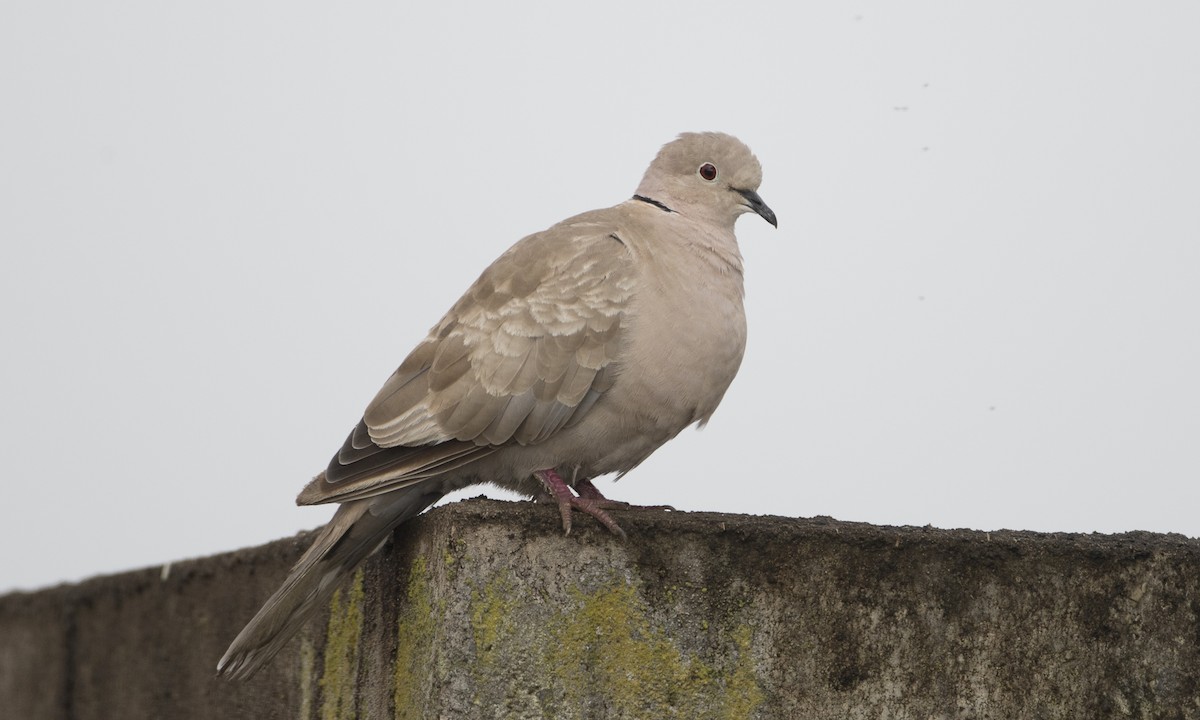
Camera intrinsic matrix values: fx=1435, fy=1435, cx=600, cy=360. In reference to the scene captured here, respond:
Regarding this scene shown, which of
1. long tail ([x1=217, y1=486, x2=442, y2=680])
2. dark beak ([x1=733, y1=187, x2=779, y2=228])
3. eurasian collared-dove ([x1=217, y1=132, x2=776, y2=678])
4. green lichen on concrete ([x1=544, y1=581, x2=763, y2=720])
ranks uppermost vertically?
dark beak ([x1=733, y1=187, x2=779, y2=228])

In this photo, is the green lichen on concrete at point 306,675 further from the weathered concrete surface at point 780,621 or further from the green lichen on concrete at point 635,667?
the green lichen on concrete at point 635,667

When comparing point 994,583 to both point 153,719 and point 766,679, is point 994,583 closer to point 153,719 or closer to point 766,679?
point 766,679

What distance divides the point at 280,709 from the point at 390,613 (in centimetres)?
126

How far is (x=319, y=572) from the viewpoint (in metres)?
4.52

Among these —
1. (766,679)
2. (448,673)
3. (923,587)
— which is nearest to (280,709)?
(448,673)

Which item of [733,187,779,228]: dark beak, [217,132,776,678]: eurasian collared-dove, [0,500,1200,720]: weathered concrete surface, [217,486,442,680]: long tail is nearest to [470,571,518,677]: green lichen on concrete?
[0,500,1200,720]: weathered concrete surface

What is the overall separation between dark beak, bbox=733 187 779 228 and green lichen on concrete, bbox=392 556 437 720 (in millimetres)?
2311

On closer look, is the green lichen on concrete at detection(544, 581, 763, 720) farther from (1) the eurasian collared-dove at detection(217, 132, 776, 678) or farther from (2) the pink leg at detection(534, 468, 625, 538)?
(1) the eurasian collared-dove at detection(217, 132, 776, 678)

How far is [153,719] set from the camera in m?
6.80

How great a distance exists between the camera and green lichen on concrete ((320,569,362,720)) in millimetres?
4531

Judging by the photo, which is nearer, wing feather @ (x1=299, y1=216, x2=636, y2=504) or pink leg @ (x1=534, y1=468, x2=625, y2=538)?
pink leg @ (x1=534, y1=468, x2=625, y2=538)

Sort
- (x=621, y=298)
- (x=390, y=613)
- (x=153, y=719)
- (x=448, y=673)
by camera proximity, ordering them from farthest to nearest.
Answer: (x=153, y=719) → (x=621, y=298) → (x=390, y=613) → (x=448, y=673)

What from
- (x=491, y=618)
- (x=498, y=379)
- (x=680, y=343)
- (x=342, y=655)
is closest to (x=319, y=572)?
(x=342, y=655)

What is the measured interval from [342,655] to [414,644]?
29.7 inches
